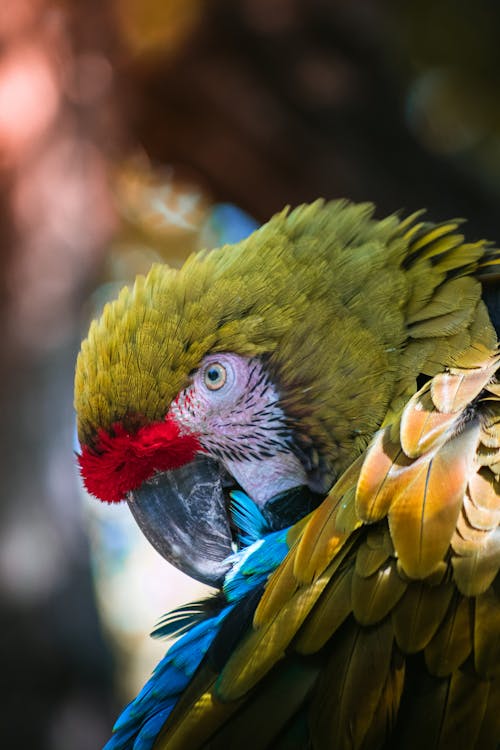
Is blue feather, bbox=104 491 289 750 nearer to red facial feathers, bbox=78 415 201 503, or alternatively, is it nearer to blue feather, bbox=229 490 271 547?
blue feather, bbox=229 490 271 547

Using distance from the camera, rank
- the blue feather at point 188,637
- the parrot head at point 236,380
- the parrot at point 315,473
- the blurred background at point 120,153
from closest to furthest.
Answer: the parrot at point 315,473
the blue feather at point 188,637
the parrot head at point 236,380
the blurred background at point 120,153

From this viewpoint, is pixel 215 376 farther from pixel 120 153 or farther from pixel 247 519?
pixel 120 153

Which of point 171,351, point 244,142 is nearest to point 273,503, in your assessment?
point 171,351

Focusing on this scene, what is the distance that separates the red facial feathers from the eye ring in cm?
8

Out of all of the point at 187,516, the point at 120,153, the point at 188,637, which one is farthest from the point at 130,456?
the point at 120,153

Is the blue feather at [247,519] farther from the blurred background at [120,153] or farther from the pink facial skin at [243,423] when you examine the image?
the blurred background at [120,153]

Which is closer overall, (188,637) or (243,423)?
(188,637)

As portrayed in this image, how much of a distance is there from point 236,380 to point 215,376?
0.11ft

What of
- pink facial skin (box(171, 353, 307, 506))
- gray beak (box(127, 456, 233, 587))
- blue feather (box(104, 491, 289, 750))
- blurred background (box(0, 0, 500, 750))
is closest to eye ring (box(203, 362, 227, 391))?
pink facial skin (box(171, 353, 307, 506))

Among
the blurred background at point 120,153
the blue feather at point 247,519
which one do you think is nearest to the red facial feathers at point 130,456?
the blue feather at point 247,519

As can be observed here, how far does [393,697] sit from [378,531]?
181 mm

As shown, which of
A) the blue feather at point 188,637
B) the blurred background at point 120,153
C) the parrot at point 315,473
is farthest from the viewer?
the blurred background at point 120,153

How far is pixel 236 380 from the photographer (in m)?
1.22

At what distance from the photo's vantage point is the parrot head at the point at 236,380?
119 cm
